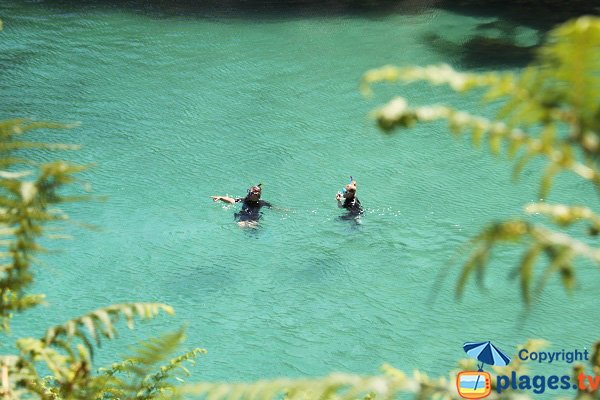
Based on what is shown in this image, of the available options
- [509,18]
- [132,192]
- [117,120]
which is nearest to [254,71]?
[117,120]

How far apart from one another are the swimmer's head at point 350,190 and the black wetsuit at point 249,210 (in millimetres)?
735

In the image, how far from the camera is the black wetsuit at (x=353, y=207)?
8.44 metres

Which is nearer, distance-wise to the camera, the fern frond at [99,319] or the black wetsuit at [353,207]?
the fern frond at [99,319]

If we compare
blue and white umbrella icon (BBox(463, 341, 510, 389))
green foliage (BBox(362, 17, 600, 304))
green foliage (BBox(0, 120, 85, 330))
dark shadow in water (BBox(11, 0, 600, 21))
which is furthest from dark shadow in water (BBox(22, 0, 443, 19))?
green foliage (BBox(362, 17, 600, 304))

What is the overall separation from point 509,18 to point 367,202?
260 inches

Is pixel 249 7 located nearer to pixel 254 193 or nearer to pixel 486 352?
pixel 254 193

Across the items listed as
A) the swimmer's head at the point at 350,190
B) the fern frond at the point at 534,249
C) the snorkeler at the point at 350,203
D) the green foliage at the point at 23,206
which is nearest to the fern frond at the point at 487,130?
the fern frond at the point at 534,249

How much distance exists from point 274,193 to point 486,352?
123 inches

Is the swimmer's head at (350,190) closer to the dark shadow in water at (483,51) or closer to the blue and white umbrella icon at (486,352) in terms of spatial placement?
the blue and white umbrella icon at (486,352)

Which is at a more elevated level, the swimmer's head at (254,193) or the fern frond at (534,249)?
the fern frond at (534,249)

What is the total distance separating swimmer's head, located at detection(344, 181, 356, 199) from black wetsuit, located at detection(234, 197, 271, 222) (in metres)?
0.73

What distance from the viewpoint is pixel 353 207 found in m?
8.49

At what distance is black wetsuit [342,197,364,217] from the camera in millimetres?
8438

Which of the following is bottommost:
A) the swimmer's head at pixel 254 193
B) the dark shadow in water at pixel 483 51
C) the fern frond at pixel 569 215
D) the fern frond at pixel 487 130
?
the swimmer's head at pixel 254 193
